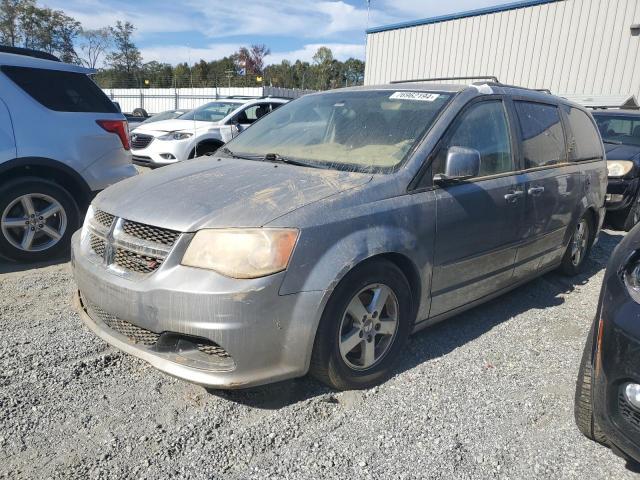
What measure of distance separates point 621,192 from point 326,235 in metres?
6.26

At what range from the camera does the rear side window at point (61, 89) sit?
464 centimetres

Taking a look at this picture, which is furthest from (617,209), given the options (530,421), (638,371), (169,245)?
(169,245)

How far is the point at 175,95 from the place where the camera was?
34.9 metres

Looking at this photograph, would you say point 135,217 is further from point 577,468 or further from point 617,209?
point 617,209

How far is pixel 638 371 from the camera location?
1933mm

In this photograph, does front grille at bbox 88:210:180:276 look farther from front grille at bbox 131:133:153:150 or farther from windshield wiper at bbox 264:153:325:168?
front grille at bbox 131:133:153:150

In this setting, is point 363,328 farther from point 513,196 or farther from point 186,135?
point 186,135

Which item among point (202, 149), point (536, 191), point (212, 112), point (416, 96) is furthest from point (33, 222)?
point (212, 112)

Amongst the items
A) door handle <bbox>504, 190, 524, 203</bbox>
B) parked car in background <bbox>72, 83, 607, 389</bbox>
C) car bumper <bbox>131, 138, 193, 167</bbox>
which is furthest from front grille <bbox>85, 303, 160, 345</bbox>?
car bumper <bbox>131, 138, 193, 167</bbox>

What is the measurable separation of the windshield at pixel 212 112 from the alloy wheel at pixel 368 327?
8763mm

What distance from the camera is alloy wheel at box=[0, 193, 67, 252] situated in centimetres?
453

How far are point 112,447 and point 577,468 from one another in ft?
7.08

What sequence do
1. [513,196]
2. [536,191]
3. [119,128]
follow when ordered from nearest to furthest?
[513,196]
[536,191]
[119,128]

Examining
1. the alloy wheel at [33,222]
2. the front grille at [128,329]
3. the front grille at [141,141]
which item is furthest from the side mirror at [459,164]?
the front grille at [141,141]
